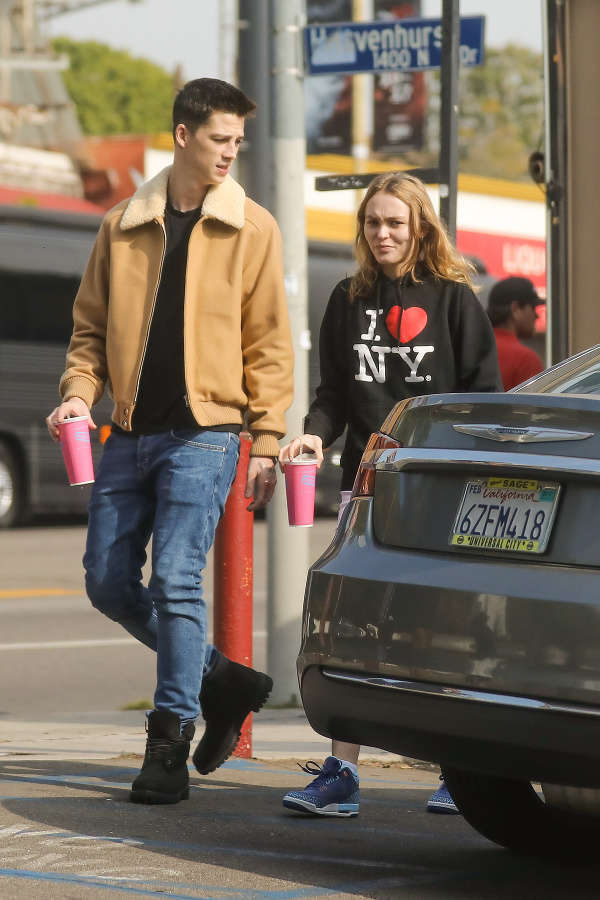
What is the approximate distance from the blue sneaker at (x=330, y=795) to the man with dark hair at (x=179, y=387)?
357mm

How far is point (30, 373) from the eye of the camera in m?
18.1

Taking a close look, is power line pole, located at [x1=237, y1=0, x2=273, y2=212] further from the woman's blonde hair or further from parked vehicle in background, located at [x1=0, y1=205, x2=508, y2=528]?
parked vehicle in background, located at [x1=0, y1=205, x2=508, y2=528]

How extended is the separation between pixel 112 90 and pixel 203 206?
3023 inches

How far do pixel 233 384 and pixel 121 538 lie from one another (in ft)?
1.91

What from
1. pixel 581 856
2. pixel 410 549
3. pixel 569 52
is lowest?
pixel 581 856

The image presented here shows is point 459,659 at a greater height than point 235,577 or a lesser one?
greater

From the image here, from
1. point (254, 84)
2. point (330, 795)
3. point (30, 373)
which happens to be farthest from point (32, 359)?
point (330, 795)

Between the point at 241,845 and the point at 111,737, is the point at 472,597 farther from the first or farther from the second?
the point at 111,737

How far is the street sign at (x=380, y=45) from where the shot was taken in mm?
6926

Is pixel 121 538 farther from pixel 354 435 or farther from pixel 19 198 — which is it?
pixel 19 198

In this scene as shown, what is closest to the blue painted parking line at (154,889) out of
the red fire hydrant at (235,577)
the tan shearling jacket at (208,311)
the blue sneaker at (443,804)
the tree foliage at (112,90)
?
the blue sneaker at (443,804)

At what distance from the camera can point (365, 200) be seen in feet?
15.9

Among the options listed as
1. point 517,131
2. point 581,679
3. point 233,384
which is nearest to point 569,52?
point 233,384

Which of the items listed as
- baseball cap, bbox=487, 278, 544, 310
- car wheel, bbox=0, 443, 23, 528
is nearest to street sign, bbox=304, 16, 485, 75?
baseball cap, bbox=487, 278, 544, 310
